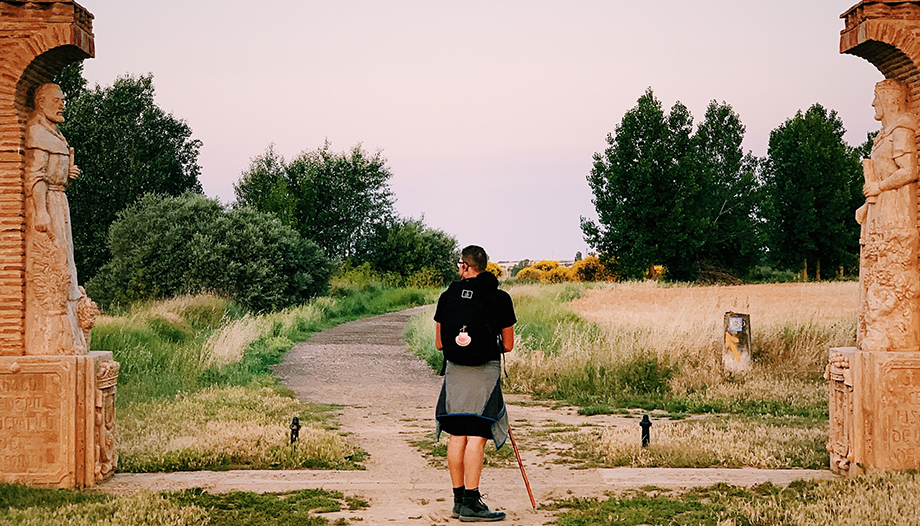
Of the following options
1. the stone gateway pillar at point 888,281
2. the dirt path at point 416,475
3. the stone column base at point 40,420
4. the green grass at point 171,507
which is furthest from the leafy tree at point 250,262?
the stone gateway pillar at point 888,281

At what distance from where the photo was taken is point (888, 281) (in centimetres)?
762

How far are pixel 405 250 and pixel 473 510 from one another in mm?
48578

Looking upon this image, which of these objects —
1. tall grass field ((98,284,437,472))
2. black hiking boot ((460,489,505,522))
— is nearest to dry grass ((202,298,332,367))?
tall grass field ((98,284,437,472))

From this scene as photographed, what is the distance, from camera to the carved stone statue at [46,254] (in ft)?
24.2

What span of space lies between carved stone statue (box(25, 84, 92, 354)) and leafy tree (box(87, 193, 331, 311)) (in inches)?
831

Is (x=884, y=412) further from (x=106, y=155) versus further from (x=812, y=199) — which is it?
(x=812, y=199)

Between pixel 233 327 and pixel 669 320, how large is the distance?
9.86 metres

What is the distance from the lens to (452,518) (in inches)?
253

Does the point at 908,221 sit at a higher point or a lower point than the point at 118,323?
higher

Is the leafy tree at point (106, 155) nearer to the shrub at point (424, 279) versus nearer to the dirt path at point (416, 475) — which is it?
the shrub at point (424, 279)

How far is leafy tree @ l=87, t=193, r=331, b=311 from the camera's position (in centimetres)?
2836

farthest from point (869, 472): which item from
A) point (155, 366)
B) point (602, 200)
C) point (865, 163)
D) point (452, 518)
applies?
point (602, 200)

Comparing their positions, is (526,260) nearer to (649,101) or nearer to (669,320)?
(649,101)

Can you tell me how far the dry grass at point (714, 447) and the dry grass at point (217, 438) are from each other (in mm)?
2923
